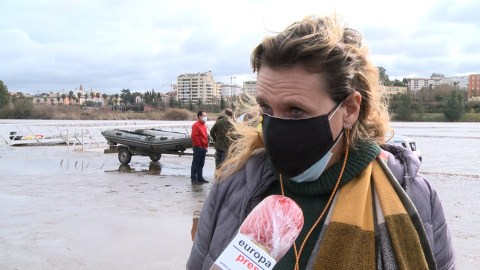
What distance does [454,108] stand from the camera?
2938 inches

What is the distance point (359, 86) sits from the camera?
57.2 inches

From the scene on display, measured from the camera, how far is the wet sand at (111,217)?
4.89m

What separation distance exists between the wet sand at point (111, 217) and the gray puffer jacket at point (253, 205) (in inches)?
129

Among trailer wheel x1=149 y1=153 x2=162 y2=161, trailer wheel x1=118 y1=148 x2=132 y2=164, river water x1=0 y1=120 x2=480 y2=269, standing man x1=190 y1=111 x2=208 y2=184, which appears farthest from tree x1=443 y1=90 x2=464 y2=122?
standing man x1=190 y1=111 x2=208 y2=184

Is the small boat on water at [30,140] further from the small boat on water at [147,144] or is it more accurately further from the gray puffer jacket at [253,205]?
the gray puffer jacket at [253,205]

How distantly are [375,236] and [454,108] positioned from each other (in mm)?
83068

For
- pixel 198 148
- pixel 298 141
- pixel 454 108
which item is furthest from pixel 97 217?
pixel 454 108

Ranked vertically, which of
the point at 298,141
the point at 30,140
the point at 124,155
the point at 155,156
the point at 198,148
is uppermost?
the point at 298,141

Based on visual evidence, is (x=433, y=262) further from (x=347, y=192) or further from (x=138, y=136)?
(x=138, y=136)

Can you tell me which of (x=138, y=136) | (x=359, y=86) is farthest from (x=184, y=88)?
(x=359, y=86)

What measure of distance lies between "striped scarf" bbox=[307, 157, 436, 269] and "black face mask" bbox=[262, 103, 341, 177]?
181mm

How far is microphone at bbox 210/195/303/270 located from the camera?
1.07m

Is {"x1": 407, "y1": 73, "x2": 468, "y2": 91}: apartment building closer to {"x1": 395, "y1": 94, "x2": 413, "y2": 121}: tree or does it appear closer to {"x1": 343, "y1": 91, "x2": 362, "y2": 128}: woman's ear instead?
{"x1": 395, "y1": 94, "x2": 413, "y2": 121}: tree

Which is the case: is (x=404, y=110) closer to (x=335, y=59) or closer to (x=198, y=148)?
(x=198, y=148)
